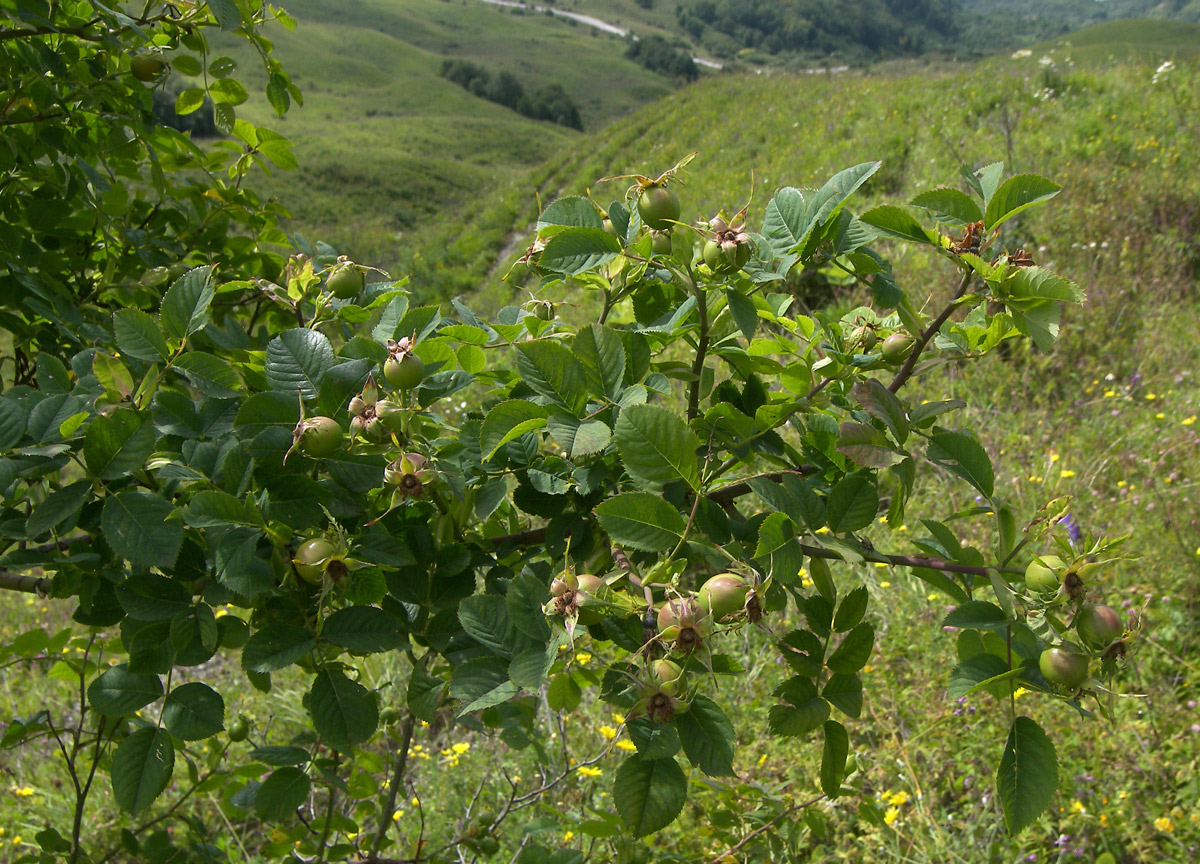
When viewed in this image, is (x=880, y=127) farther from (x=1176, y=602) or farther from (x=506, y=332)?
(x=506, y=332)

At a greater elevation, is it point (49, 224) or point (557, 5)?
point (557, 5)

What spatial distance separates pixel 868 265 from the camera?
0.81m

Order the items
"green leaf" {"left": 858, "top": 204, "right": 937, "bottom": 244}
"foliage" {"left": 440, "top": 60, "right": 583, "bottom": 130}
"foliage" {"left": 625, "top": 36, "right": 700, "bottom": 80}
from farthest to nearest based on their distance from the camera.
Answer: "foliage" {"left": 625, "top": 36, "right": 700, "bottom": 80} → "foliage" {"left": 440, "top": 60, "right": 583, "bottom": 130} → "green leaf" {"left": 858, "top": 204, "right": 937, "bottom": 244}

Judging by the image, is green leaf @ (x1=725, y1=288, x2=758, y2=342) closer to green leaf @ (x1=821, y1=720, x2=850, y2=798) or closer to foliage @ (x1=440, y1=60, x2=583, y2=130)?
green leaf @ (x1=821, y1=720, x2=850, y2=798)

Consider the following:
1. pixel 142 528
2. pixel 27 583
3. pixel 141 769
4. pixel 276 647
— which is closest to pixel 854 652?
pixel 276 647

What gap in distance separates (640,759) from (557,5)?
10840 cm

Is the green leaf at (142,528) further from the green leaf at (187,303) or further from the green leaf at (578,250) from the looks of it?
the green leaf at (578,250)

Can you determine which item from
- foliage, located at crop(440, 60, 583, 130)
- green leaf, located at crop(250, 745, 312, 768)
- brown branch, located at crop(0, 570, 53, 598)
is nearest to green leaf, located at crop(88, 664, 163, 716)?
brown branch, located at crop(0, 570, 53, 598)

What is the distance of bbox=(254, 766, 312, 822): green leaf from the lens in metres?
0.98

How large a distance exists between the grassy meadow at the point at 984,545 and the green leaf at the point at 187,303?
0.61 m

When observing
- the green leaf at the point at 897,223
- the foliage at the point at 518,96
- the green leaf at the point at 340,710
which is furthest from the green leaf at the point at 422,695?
the foliage at the point at 518,96

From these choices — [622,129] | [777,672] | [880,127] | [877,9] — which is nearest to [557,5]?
[877,9]

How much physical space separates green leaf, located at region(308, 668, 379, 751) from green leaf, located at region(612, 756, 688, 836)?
0.29 meters

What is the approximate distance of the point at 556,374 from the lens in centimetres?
75
